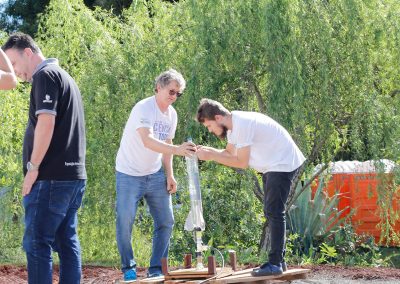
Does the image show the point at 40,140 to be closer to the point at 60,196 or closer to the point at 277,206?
the point at 60,196

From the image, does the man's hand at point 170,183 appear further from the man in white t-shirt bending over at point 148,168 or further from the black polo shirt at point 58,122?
the black polo shirt at point 58,122

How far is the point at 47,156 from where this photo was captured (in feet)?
20.0

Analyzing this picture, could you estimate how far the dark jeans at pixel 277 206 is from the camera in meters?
7.30

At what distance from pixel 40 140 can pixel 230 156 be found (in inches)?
76.7

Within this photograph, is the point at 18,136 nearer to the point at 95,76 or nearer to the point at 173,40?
the point at 95,76

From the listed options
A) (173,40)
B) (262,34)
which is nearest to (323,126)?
(262,34)

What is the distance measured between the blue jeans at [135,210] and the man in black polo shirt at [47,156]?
145 cm

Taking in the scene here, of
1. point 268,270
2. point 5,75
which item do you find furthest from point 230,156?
point 5,75

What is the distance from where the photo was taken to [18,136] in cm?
1404

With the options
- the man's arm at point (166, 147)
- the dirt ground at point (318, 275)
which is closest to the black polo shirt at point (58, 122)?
the man's arm at point (166, 147)

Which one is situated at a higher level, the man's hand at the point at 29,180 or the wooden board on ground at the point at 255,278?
the man's hand at the point at 29,180

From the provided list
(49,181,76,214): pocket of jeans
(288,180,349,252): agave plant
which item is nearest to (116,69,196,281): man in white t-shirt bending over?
(49,181,76,214): pocket of jeans

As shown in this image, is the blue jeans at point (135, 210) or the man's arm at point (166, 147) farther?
the blue jeans at point (135, 210)

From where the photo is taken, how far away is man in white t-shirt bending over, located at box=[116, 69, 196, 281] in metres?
Result: 7.65
